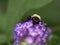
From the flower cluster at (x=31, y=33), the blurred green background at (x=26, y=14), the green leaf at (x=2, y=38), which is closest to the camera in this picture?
the flower cluster at (x=31, y=33)

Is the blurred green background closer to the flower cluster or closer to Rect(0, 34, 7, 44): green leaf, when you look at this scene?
Rect(0, 34, 7, 44): green leaf

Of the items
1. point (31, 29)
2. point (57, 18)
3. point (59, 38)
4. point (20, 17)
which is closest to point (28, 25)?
point (31, 29)

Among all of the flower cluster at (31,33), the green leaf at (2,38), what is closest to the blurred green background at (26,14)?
the green leaf at (2,38)

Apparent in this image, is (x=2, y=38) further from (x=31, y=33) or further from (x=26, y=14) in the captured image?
(x=31, y=33)

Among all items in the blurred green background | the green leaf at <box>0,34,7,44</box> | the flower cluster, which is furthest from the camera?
the green leaf at <box>0,34,7,44</box>

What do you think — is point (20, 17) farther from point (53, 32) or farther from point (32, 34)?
point (53, 32)

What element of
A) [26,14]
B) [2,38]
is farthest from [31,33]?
[2,38]

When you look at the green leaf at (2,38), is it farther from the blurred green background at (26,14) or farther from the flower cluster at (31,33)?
the flower cluster at (31,33)

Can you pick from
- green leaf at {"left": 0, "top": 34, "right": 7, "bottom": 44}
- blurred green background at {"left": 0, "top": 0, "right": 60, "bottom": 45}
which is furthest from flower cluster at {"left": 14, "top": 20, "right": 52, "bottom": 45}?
green leaf at {"left": 0, "top": 34, "right": 7, "bottom": 44}
